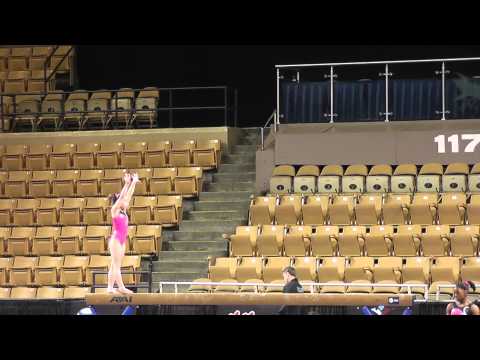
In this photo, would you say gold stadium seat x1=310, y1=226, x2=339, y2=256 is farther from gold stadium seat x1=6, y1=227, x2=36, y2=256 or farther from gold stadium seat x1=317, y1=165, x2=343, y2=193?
gold stadium seat x1=6, y1=227, x2=36, y2=256

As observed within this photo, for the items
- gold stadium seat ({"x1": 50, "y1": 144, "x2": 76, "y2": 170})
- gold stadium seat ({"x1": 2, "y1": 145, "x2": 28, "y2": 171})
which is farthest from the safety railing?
gold stadium seat ({"x1": 2, "y1": 145, "x2": 28, "y2": 171})

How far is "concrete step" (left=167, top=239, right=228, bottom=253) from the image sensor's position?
59.5 feet

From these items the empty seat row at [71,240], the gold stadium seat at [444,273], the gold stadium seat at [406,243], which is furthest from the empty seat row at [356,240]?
the empty seat row at [71,240]

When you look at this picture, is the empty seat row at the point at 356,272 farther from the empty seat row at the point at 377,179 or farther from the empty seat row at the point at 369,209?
the empty seat row at the point at 377,179

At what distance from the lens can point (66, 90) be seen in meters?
22.7

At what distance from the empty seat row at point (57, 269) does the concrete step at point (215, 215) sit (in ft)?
5.49

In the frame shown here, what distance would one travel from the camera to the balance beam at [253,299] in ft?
41.9

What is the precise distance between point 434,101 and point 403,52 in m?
3.26

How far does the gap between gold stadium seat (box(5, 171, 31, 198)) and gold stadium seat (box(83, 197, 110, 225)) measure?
1519mm

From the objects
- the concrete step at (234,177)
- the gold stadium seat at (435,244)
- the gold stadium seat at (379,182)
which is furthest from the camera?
the concrete step at (234,177)
